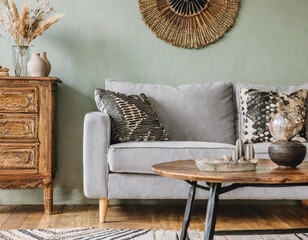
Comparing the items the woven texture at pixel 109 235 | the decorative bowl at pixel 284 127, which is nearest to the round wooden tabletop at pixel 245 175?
the decorative bowl at pixel 284 127

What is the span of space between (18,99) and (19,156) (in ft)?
1.22

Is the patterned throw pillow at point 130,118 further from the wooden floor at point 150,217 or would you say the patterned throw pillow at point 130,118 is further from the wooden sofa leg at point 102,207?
the wooden floor at point 150,217

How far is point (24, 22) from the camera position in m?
2.74

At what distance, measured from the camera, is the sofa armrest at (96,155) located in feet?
7.66

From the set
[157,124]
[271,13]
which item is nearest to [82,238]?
[157,124]

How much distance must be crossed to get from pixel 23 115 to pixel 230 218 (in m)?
1.50

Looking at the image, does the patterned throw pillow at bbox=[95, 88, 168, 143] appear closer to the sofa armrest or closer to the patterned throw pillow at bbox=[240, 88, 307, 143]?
the sofa armrest

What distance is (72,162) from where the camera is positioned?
301 cm

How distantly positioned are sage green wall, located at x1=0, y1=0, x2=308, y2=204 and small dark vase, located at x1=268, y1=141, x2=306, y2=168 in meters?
1.62

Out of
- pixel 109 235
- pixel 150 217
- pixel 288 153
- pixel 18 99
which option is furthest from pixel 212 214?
pixel 18 99

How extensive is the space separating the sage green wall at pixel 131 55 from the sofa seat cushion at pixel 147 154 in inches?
32.4

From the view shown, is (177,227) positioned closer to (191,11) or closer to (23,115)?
(23,115)

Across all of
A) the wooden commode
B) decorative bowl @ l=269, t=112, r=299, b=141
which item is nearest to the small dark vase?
decorative bowl @ l=269, t=112, r=299, b=141

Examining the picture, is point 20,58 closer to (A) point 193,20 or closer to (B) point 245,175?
(A) point 193,20
